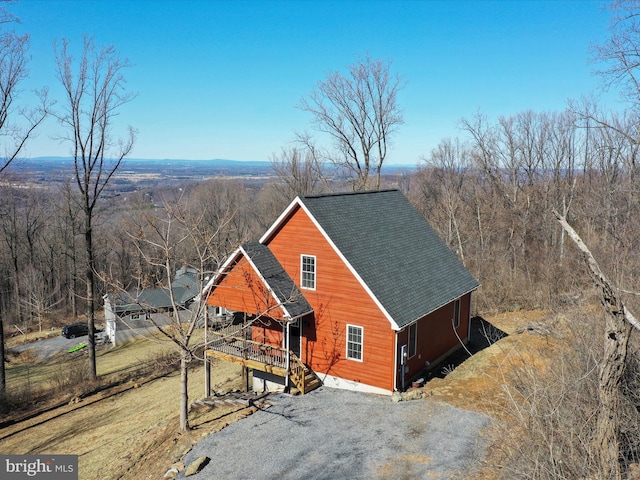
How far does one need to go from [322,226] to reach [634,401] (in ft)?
37.9

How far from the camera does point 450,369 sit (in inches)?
773

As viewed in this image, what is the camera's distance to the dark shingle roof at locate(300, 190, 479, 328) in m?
17.7

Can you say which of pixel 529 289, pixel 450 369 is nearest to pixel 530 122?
pixel 529 289

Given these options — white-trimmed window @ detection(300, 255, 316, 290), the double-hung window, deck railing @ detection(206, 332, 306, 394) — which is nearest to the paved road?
deck railing @ detection(206, 332, 306, 394)

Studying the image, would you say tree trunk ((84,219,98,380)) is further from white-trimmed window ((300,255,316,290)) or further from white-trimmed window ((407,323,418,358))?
white-trimmed window ((407,323,418,358))

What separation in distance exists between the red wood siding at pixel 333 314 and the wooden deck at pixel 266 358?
3.29 feet

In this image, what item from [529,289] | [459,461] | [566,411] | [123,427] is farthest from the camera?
[529,289]

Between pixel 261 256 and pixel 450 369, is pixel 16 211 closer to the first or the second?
pixel 261 256

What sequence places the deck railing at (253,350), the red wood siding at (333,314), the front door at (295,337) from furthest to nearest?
1. the front door at (295,337)
2. the deck railing at (253,350)
3. the red wood siding at (333,314)

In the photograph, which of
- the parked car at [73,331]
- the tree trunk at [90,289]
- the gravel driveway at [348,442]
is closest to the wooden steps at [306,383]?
the gravel driveway at [348,442]

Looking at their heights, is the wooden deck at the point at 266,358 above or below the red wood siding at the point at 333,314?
below

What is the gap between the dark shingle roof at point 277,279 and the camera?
18.1 m

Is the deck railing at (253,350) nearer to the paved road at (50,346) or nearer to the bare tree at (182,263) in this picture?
the bare tree at (182,263)

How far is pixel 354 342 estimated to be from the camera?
1769 cm
